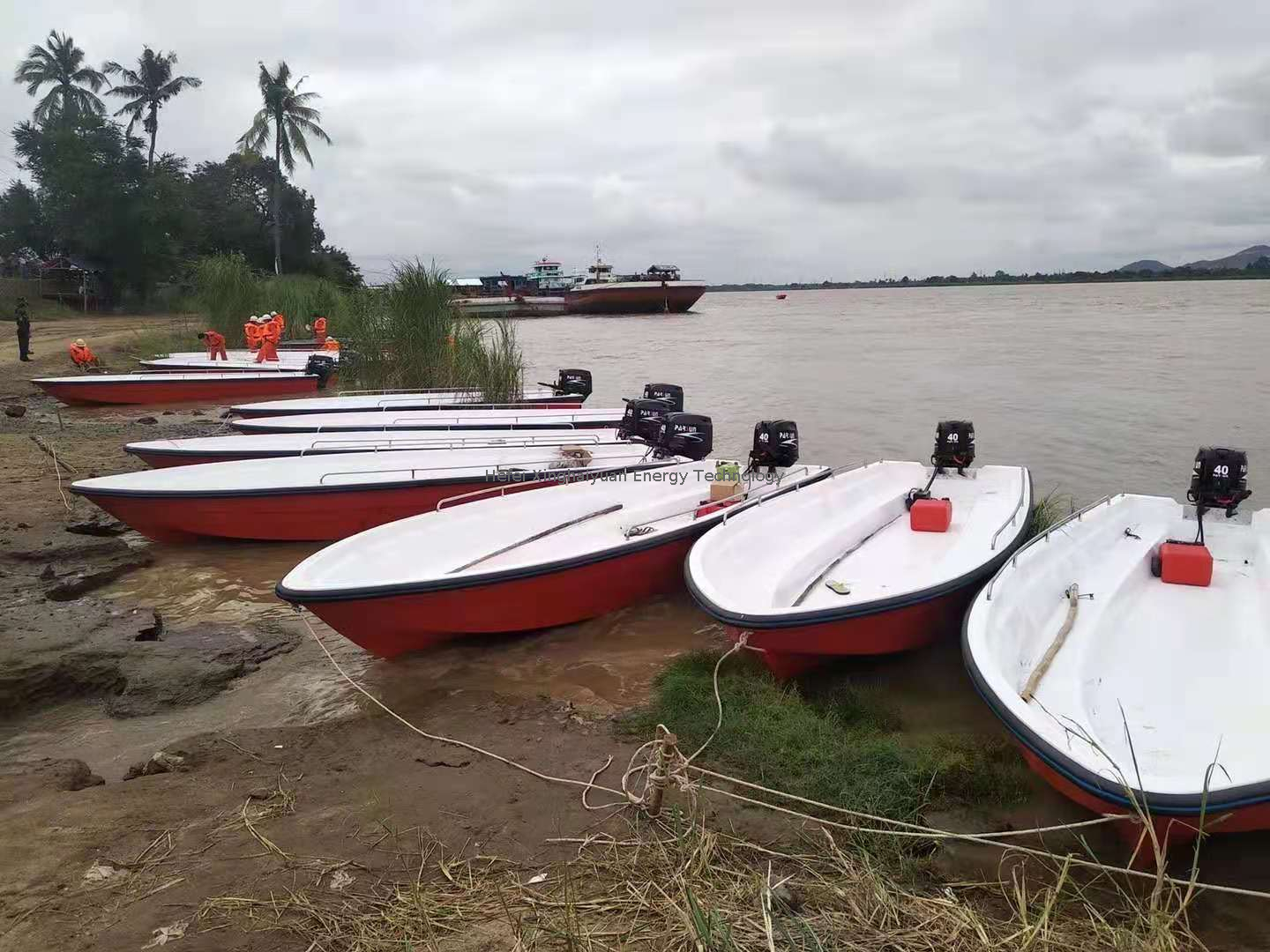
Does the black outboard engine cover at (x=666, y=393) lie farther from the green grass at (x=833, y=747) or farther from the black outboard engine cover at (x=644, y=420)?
the green grass at (x=833, y=747)

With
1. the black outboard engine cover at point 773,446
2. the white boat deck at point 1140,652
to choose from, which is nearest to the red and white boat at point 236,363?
the black outboard engine cover at point 773,446

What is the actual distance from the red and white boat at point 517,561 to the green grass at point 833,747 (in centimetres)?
110

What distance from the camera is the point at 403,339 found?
45.7ft

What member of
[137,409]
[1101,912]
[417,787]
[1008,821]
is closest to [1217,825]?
[1101,912]

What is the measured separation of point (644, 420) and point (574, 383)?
5019mm

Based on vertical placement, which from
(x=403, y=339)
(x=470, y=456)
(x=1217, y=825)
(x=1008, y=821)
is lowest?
(x=1008, y=821)

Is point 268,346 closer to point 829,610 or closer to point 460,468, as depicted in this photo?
point 460,468

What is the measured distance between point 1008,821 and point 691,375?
19.5 metres

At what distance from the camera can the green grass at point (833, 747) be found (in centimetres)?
364

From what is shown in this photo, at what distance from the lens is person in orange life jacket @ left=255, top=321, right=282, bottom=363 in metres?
17.1

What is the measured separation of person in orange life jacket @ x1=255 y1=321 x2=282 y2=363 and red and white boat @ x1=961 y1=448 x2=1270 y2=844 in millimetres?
15596

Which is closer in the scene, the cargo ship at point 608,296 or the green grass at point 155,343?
the green grass at point 155,343

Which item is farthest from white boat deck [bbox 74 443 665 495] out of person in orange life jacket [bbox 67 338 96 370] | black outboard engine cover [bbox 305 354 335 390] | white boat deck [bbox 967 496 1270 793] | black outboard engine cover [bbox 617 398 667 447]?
person in orange life jacket [bbox 67 338 96 370]

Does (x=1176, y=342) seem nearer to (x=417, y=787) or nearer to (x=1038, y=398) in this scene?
(x=1038, y=398)
